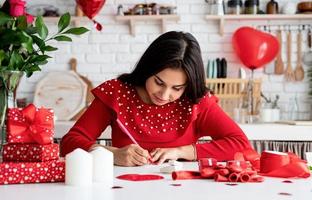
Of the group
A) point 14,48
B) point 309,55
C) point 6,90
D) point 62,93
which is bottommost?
point 62,93

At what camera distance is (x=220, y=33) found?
14.8 ft

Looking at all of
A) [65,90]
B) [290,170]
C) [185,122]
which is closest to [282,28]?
[65,90]

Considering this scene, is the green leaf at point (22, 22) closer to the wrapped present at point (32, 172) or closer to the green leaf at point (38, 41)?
the green leaf at point (38, 41)

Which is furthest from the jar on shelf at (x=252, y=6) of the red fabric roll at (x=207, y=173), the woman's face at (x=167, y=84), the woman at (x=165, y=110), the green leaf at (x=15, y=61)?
the green leaf at (x=15, y=61)

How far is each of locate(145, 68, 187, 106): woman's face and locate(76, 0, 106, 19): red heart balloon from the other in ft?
6.18

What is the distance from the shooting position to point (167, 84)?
2.26m

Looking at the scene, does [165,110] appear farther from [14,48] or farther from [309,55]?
[309,55]

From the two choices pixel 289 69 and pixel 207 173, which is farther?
pixel 289 69

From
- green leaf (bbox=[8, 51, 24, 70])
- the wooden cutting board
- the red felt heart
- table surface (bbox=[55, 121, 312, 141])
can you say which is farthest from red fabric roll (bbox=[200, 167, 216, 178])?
the wooden cutting board

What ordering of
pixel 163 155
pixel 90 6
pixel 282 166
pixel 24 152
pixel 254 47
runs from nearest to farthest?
pixel 24 152, pixel 282 166, pixel 163 155, pixel 90 6, pixel 254 47

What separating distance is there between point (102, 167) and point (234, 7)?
3128 millimetres

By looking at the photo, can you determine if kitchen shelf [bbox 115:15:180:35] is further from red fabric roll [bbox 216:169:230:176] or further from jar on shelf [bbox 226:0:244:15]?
red fabric roll [bbox 216:169:230:176]

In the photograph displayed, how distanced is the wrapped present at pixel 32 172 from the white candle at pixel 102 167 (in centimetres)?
9

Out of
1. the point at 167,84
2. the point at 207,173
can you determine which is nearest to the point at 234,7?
the point at 167,84
